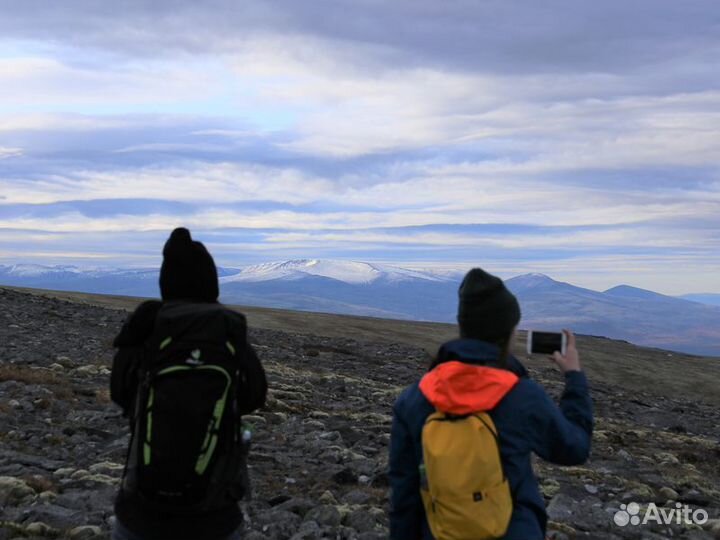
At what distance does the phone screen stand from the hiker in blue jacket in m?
0.07

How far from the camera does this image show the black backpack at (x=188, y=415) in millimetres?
5473

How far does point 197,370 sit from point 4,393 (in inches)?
575

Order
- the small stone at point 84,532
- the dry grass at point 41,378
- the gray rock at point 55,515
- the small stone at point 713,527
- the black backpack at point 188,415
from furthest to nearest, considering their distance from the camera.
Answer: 1. the dry grass at point 41,378
2. the small stone at point 713,527
3. the gray rock at point 55,515
4. the small stone at point 84,532
5. the black backpack at point 188,415

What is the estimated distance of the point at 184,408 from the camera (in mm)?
5488

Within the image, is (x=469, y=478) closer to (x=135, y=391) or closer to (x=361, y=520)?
(x=135, y=391)

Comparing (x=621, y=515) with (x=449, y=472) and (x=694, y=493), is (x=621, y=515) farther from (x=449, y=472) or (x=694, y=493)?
(x=449, y=472)

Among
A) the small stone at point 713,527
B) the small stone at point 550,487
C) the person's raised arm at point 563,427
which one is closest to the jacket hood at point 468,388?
the person's raised arm at point 563,427

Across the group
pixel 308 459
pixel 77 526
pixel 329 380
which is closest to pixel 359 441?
pixel 308 459

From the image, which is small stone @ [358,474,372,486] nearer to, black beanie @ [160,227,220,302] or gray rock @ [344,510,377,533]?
gray rock @ [344,510,377,533]

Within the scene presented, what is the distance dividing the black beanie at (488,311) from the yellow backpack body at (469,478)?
576 millimetres

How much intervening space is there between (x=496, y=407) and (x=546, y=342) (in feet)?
2.81

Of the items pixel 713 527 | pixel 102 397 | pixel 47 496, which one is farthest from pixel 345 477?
pixel 102 397

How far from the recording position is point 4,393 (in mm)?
18094

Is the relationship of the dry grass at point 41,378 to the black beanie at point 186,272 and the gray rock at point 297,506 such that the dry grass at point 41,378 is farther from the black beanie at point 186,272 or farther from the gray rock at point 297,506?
the black beanie at point 186,272
